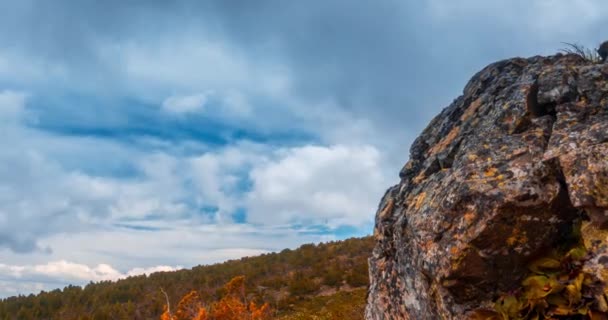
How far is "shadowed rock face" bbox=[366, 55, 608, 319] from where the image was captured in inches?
201

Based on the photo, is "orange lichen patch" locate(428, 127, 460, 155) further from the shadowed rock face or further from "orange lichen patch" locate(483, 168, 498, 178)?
"orange lichen patch" locate(483, 168, 498, 178)

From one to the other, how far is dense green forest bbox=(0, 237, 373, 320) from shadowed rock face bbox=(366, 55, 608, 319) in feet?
46.0

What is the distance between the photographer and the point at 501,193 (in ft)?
16.9

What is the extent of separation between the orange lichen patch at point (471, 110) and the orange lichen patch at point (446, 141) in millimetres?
203

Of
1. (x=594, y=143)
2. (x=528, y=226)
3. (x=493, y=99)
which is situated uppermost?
(x=493, y=99)

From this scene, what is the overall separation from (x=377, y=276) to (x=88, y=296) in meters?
38.1

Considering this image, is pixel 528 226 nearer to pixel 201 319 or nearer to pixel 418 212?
pixel 418 212

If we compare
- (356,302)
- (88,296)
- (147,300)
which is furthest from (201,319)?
(88,296)

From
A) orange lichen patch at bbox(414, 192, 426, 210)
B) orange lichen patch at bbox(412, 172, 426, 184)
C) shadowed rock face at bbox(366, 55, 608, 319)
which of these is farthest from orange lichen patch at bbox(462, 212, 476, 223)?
orange lichen patch at bbox(412, 172, 426, 184)

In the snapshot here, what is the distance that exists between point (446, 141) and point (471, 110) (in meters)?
0.60

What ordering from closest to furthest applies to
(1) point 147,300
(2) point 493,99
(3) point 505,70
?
(2) point 493,99, (3) point 505,70, (1) point 147,300

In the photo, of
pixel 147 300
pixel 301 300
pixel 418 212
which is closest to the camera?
pixel 418 212

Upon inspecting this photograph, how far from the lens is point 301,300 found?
97.4ft

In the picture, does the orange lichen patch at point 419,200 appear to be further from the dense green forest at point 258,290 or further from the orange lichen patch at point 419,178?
the dense green forest at point 258,290
